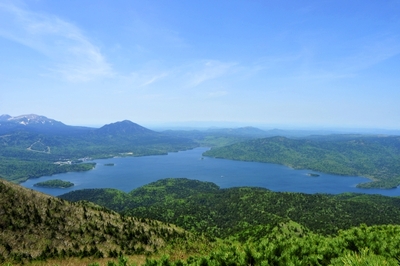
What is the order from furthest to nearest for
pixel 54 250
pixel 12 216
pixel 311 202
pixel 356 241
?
pixel 311 202 < pixel 12 216 < pixel 54 250 < pixel 356 241

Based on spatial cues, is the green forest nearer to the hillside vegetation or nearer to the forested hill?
the hillside vegetation

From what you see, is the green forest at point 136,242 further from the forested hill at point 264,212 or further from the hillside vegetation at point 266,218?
the forested hill at point 264,212

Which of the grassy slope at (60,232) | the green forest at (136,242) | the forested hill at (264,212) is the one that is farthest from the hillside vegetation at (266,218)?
the grassy slope at (60,232)

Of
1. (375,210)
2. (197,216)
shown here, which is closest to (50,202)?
(197,216)

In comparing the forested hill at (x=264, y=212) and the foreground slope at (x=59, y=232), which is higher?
the foreground slope at (x=59, y=232)

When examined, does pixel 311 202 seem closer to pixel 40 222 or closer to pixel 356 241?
pixel 356 241

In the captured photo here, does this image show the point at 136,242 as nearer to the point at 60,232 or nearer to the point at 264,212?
the point at 60,232

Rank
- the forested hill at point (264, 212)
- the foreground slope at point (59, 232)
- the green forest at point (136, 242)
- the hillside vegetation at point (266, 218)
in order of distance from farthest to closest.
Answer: the forested hill at point (264, 212), the foreground slope at point (59, 232), the hillside vegetation at point (266, 218), the green forest at point (136, 242)

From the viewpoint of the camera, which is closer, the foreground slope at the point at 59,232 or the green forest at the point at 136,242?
the green forest at the point at 136,242

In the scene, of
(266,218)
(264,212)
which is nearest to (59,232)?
(266,218)
